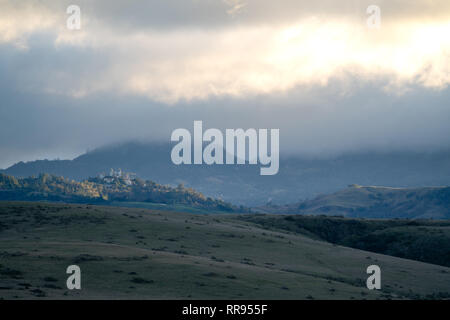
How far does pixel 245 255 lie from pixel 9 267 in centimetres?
2794

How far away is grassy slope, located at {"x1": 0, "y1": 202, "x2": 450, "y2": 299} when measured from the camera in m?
48.6

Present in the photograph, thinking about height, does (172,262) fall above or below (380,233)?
above

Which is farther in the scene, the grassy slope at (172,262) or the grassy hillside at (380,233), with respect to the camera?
the grassy hillside at (380,233)

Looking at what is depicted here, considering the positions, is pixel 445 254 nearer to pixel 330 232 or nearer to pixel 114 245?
pixel 330 232

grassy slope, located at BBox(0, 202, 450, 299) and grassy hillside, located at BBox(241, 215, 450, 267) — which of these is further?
grassy hillside, located at BBox(241, 215, 450, 267)

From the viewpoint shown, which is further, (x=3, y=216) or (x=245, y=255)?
(x=3, y=216)

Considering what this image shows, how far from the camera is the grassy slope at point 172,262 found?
159ft

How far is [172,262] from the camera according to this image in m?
57.7

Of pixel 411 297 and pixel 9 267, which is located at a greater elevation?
pixel 9 267

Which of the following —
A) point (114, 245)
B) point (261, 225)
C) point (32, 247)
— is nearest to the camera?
point (32, 247)

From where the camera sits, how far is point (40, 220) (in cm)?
8475

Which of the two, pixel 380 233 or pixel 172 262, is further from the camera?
pixel 380 233
